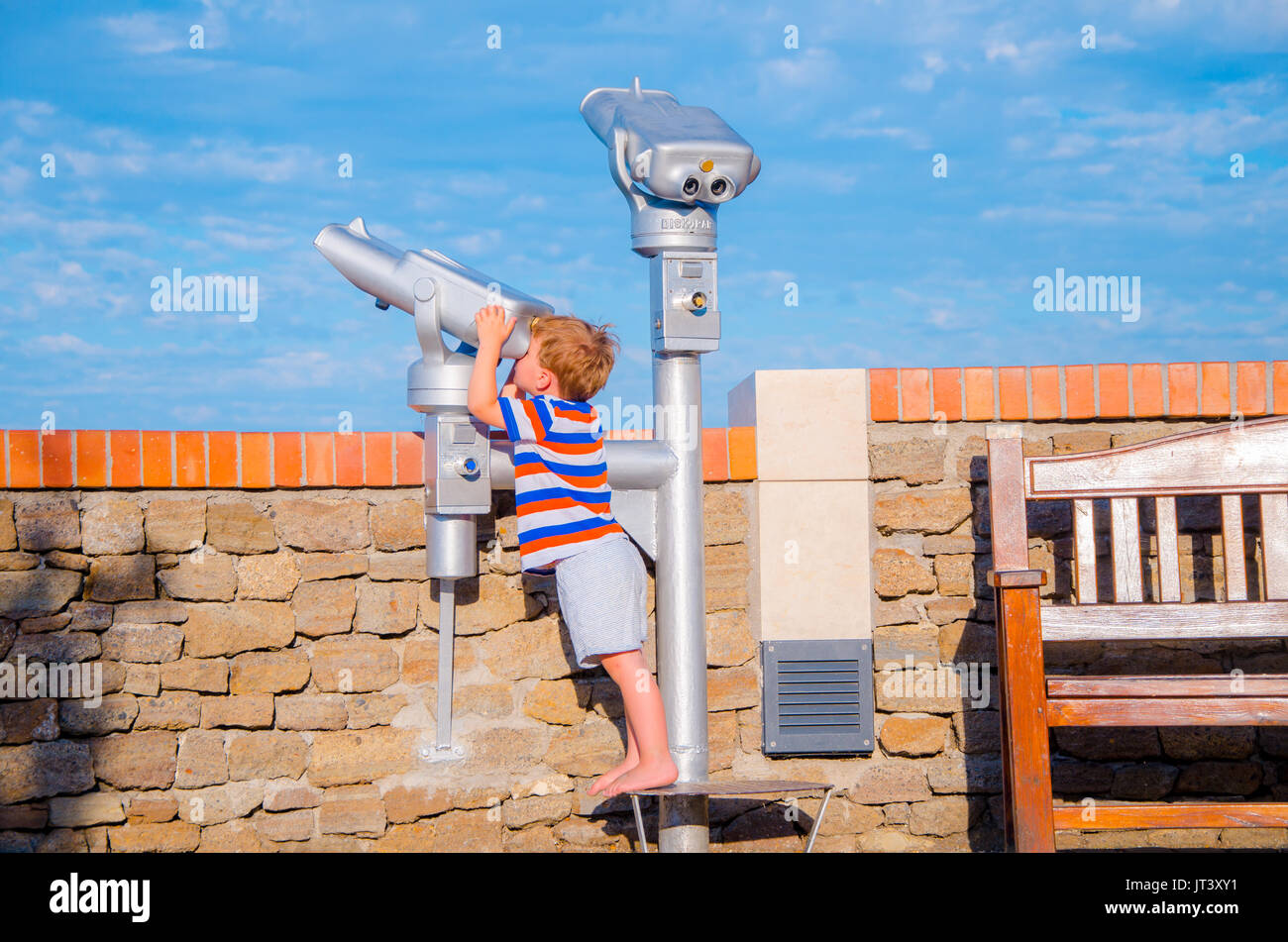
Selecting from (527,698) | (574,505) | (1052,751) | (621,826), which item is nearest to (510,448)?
(574,505)

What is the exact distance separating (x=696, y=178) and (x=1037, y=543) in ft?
4.93

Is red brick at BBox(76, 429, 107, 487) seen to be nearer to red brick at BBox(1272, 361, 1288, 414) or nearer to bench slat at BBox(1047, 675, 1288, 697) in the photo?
bench slat at BBox(1047, 675, 1288, 697)

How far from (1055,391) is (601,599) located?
1.55 metres

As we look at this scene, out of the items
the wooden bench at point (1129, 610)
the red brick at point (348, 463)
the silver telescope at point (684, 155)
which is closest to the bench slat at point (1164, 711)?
the wooden bench at point (1129, 610)

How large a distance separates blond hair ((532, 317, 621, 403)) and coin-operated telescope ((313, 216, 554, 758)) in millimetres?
52

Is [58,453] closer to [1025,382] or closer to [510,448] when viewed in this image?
[510,448]

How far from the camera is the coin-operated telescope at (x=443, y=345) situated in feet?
10.5

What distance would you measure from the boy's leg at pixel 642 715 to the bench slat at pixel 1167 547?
1.37m

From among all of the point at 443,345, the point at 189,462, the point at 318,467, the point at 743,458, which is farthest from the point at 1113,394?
the point at 189,462

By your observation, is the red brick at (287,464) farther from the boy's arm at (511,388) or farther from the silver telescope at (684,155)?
the silver telescope at (684,155)

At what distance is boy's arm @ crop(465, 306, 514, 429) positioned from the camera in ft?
10.3

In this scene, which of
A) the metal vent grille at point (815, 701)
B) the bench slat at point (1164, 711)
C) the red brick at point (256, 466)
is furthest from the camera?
the metal vent grille at point (815, 701)

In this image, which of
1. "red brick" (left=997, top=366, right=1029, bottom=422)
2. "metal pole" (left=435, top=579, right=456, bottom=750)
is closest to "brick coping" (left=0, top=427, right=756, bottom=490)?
"metal pole" (left=435, top=579, right=456, bottom=750)

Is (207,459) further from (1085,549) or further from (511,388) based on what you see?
(1085,549)
